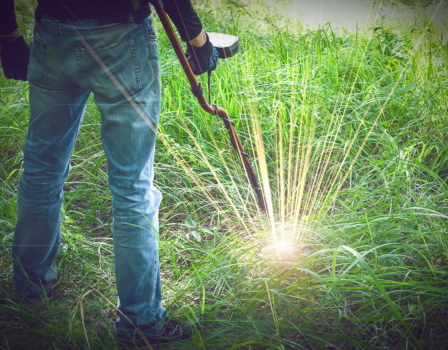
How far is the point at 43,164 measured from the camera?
3.61 ft

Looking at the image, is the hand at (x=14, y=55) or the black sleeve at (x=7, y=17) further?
the hand at (x=14, y=55)

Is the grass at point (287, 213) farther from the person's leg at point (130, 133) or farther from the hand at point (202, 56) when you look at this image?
the hand at point (202, 56)

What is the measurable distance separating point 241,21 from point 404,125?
7.44 feet

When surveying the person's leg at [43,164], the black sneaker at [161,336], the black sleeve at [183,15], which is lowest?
the black sneaker at [161,336]

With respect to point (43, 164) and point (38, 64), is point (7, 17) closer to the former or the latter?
point (38, 64)

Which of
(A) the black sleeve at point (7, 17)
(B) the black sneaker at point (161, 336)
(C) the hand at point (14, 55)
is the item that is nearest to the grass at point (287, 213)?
(B) the black sneaker at point (161, 336)

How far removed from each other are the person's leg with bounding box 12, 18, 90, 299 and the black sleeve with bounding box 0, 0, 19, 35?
146mm

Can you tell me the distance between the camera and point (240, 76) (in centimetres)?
246

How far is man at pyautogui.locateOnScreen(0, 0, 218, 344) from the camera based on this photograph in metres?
0.89

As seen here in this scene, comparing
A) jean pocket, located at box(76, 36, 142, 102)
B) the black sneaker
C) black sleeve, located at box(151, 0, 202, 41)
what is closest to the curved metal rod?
black sleeve, located at box(151, 0, 202, 41)

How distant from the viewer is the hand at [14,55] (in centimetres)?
111

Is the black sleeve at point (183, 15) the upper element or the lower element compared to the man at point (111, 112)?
upper

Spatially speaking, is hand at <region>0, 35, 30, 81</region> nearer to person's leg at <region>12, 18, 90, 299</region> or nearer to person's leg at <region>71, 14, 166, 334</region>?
person's leg at <region>12, 18, 90, 299</region>

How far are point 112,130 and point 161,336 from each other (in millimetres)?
682
